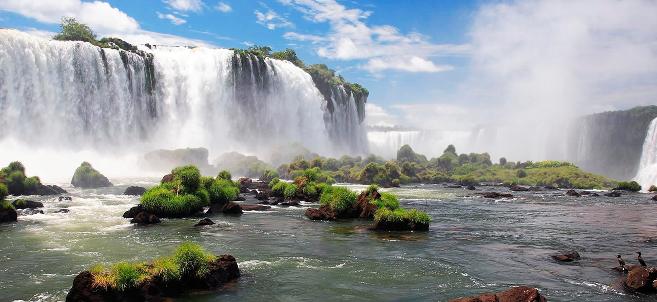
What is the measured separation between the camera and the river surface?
1463cm

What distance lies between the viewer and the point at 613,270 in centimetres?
1712

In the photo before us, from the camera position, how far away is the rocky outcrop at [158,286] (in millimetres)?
12180

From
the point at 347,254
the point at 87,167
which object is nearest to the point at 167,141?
the point at 87,167

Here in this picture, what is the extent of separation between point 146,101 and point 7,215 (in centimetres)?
5517

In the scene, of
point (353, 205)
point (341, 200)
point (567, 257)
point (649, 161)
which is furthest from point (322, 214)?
point (649, 161)

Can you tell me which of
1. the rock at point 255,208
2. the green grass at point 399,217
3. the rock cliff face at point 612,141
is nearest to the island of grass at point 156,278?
the green grass at point 399,217

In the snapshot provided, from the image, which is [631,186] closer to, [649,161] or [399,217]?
[649,161]

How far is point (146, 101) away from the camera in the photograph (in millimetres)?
79625

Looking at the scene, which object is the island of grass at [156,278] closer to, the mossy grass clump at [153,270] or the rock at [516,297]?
the mossy grass clump at [153,270]

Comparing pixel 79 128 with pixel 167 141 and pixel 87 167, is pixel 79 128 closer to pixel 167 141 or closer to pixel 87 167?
pixel 167 141

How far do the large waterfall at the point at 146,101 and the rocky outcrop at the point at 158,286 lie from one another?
5424 cm

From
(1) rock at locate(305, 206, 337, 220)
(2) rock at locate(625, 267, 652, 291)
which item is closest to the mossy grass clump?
(2) rock at locate(625, 267, 652, 291)

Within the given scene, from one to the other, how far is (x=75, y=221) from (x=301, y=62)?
10787cm

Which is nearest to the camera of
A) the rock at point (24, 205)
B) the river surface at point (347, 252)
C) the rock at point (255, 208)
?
the river surface at point (347, 252)
